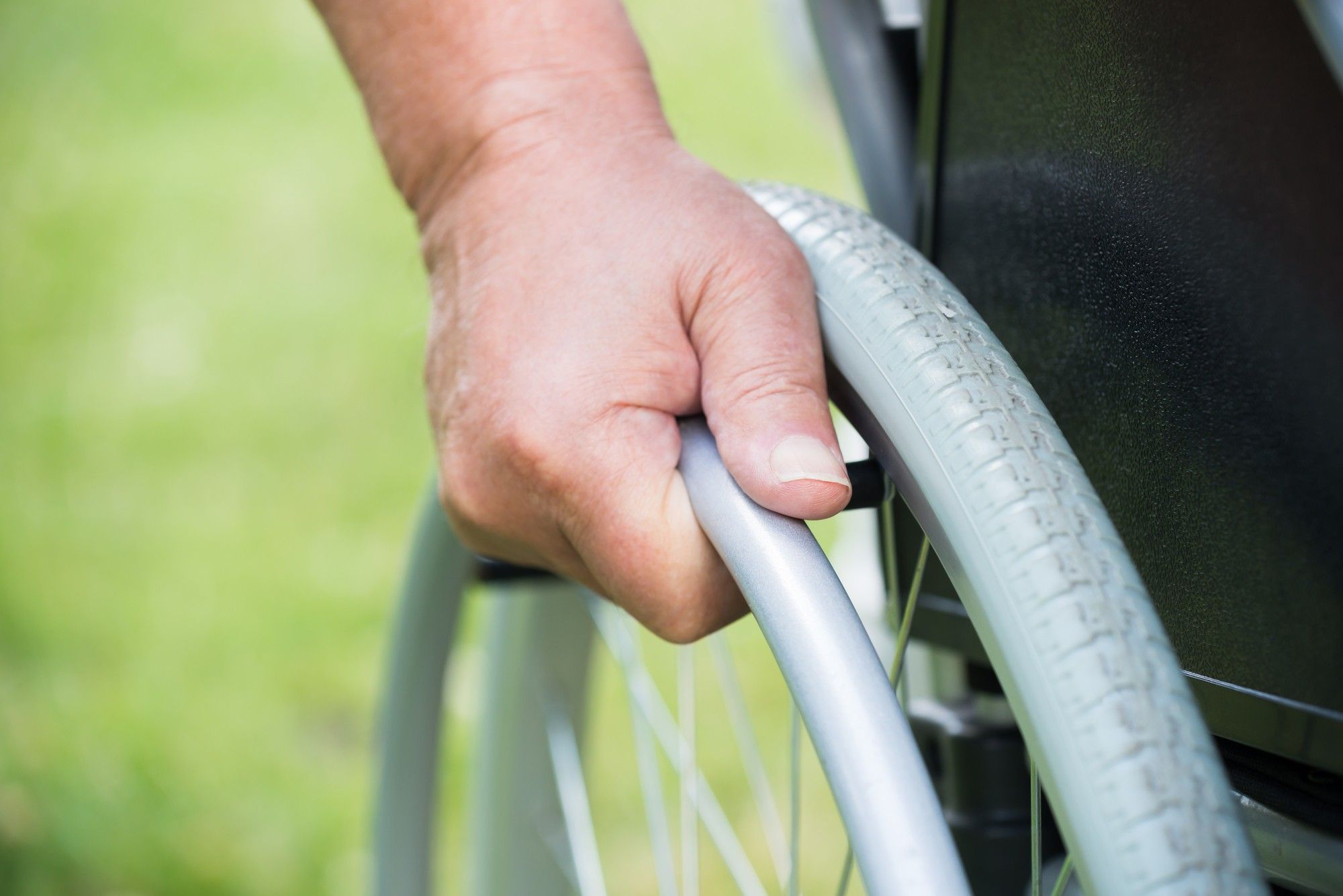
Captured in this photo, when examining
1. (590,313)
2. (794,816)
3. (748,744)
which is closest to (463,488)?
(590,313)

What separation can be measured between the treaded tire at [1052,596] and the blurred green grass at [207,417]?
0.33m

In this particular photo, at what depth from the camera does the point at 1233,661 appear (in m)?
0.42

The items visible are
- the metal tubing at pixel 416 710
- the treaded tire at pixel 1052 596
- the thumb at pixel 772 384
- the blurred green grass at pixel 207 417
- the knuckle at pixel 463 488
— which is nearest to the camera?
the treaded tire at pixel 1052 596

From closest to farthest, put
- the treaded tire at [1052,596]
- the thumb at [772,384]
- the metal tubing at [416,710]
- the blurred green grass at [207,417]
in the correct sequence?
the treaded tire at [1052,596] → the thumb at [772,384] → the metal tubing at [416,710] → the blurred green grass at [207,417]

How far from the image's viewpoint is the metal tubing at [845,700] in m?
0.34

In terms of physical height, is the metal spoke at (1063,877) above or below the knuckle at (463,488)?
below

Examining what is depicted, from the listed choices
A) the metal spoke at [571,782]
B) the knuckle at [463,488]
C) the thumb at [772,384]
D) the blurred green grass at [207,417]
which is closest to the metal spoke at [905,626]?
the thumb at [772,384]

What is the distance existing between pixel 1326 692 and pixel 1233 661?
0.04 meters

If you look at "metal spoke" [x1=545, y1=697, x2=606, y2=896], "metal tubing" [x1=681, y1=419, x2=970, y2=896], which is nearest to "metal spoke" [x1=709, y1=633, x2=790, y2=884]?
"metal spoke" [x1=545, y1=697, x2=606, y2=896]

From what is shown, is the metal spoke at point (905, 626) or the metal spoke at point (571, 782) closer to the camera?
the metal spoke at point (905, 626)

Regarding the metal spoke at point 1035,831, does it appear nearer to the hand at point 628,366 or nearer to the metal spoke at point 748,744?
the hand at point 628,366

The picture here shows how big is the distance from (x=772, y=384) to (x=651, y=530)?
0.06 m

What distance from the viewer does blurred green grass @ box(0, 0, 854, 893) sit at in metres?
1.53

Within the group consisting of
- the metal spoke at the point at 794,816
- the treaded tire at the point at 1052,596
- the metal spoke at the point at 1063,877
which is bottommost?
the metal spoke at the point at 794,816
